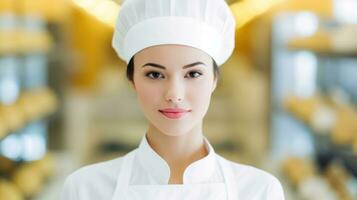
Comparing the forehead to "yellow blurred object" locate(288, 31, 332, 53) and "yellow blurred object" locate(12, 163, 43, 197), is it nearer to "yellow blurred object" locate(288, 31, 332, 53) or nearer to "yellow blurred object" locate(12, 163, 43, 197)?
"yellow blurred object" locate(288, 31, 332, 53)

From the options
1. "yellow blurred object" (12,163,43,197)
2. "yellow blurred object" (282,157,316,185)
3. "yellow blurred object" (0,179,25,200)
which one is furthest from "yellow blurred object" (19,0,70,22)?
"yellow blurred object" (282,157,316,185)

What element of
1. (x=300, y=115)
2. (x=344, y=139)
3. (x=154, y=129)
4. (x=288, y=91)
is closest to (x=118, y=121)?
(x=288, y=91)

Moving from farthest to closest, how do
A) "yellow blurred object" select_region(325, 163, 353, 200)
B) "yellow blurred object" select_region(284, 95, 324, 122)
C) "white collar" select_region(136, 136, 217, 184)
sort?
"yellow blurred object" select_region(284, 95, 324, 122) → "yellow blurred object" select_region(325, 163, 353, 200) → "white collar" select_region(136, 136, 217, 184)

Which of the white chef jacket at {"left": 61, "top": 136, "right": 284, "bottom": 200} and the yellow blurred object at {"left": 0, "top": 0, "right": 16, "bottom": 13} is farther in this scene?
the yellow blurred object at {"left": 0, "top": 0, "right": 16, "bottom": 13}

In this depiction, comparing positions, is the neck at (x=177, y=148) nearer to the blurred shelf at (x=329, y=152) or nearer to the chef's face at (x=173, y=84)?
the chef's face at (x=173, y=84)

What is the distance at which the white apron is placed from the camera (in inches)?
59.0

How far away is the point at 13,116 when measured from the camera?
3.44 metres

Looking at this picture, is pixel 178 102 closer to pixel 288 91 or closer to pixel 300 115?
pixel 300 115

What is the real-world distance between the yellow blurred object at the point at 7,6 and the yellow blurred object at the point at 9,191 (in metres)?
0.97

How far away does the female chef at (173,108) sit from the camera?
145 cm

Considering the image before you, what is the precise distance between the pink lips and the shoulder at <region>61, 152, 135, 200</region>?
20cm

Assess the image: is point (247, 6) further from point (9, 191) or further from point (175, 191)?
point (175, 191)

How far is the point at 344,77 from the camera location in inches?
169

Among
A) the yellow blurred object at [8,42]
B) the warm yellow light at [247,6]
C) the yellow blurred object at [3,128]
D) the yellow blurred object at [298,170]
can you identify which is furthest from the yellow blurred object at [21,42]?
the yellow blurred object at [298,170]
